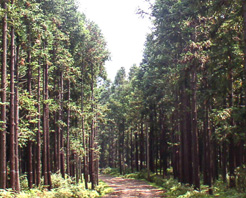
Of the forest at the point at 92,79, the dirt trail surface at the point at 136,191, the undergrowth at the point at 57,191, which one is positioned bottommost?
the dirt trail surface at the point at 136,191

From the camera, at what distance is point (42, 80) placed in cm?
2205

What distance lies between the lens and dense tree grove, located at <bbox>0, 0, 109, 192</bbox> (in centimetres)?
1326

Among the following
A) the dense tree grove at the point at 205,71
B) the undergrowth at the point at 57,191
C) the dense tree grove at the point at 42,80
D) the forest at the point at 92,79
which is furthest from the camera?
the undergrowth at the point at 57,191

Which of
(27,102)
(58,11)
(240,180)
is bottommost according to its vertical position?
(240,180)

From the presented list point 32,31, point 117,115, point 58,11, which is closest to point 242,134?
point 32,31

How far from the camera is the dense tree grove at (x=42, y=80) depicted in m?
13.3

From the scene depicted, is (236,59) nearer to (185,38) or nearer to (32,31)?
(185,38)

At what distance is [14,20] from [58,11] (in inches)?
328

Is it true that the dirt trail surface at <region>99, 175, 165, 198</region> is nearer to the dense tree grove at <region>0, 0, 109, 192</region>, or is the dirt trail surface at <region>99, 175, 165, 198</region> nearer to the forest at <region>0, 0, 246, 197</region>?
the forest at <region>0, 0, 246, 197</region>

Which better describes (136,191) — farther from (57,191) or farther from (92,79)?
(92,79)

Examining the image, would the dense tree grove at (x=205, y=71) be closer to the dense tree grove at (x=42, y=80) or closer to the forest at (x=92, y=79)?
the forest at (x=92, y=79)

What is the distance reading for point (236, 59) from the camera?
40.7 feet

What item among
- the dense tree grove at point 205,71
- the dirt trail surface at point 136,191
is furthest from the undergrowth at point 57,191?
the dense tree grove at point 205,71

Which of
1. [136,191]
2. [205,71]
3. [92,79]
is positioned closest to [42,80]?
[92,79]
